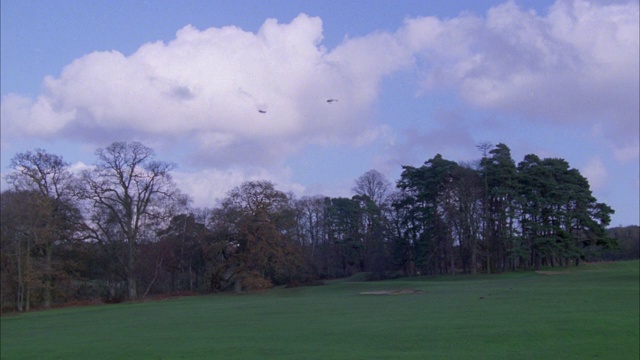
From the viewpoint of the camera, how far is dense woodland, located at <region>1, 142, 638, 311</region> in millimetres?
62000

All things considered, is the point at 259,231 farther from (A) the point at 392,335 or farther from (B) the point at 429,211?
(A) the point at 392,335

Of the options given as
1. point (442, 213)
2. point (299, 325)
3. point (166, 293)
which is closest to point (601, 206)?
point (442, 213)

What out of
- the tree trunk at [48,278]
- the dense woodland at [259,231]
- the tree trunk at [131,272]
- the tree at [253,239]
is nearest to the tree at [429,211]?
the dense woodland at [259,231]

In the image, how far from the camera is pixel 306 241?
94.4 m

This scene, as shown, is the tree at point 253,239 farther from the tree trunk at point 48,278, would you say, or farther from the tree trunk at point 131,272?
the tree trunk at point 48,278

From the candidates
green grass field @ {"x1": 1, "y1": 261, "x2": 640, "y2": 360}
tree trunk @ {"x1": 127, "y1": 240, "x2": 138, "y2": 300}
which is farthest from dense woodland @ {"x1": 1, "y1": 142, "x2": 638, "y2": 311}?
green grass field @ {"x1": 1, "y1": 261, "x2": 640, "y2": 360}

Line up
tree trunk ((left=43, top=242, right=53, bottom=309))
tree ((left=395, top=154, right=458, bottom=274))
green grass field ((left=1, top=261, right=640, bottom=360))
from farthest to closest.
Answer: tree ((left=395, top=154, right=458, bottom=274)), tree trunk ((left=43, top=242, right=53, bottom=309)), green grass field ((left=1, top=261, right=640, bottom=360))

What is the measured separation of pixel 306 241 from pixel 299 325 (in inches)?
2805

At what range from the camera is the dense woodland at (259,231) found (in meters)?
A: 62.0

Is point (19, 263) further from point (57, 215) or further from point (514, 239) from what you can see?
point (514, 239)

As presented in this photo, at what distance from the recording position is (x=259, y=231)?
64250mm

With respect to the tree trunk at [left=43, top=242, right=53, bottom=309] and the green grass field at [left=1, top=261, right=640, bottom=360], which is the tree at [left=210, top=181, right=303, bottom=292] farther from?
the green grass field at [left=1, top=261, right=640, bottom=360]

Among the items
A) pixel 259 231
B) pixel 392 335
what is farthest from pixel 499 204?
pixel 392 335

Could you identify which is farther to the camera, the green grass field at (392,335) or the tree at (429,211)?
the tree at (429,211)
